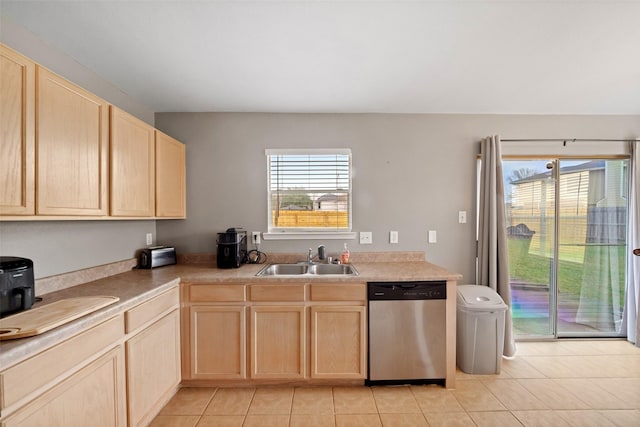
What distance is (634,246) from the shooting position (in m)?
2.85

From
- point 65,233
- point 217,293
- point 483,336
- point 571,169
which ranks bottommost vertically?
point 483,336

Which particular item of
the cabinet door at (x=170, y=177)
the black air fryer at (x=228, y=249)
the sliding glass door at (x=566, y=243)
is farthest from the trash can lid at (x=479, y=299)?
the cabinet door at (x=170, y=177)

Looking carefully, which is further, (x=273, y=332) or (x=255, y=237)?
Result: (x=255, y=237)

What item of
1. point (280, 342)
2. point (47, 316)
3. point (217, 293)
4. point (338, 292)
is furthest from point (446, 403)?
point (47, 316)

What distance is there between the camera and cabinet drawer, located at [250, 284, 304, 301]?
214 centimetres

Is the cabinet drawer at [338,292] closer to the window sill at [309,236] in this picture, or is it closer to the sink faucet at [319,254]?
the sink faucet at [319,254]

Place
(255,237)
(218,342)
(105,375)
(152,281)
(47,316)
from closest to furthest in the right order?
(47,316) < (105,375) < (152,281) < (218,342) < (255,237)

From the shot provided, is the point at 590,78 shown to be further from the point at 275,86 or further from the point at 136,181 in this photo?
the point at 136,181

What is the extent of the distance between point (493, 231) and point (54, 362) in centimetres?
329

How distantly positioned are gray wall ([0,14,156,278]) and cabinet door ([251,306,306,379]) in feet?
4.32

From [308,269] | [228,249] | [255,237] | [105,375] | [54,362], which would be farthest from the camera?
[255,237]

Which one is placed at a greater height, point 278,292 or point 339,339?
point 278,292

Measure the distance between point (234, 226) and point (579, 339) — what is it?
13.1ft

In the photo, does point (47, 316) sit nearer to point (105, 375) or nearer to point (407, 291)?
point (105, 375)
